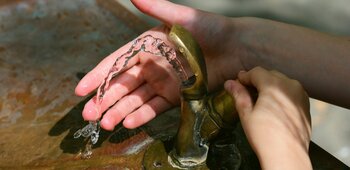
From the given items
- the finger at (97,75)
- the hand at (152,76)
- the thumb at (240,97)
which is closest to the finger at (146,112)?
the hand at (152,76)

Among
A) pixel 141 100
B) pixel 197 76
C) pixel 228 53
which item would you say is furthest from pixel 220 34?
pixel 197 76

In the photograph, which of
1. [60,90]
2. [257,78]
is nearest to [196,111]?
[257,78]

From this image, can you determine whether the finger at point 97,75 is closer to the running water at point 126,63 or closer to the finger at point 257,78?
the running water at point 126,63

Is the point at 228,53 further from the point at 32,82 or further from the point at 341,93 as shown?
the point at 32,82

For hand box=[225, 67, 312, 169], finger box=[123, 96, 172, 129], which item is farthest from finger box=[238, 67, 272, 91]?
finger box=[123, 96, 172, 129]

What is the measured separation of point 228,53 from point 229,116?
1.18 ft

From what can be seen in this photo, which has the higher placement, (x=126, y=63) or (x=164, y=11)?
(x=164, y=11)

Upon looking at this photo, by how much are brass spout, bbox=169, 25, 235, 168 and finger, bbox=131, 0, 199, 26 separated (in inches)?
11.4

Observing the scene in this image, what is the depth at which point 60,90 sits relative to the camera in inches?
43.7

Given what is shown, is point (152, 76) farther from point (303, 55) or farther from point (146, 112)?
point (303, 55)

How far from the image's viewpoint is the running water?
0.90m

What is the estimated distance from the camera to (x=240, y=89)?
2.82ft

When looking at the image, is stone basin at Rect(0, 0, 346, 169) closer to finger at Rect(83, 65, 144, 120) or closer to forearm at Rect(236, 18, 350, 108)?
finger at Rect(83, 65, 144, 120)

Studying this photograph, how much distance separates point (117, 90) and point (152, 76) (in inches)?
3.6
